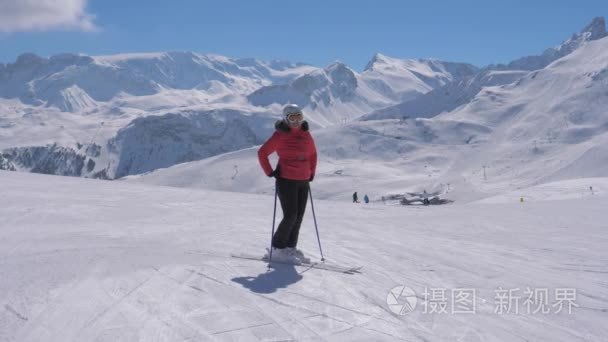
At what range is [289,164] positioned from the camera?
7.67 m

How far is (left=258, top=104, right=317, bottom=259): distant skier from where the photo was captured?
7633 mm

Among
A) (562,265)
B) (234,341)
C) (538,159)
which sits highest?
(538,159)

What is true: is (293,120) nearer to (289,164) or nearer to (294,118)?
(294,118)

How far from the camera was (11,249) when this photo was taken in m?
7.32

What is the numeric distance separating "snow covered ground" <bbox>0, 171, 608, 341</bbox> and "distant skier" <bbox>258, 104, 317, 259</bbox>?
59 cm

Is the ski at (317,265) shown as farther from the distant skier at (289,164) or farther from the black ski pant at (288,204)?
the black ski pant at (288,204)

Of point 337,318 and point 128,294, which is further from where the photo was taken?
point 128,294

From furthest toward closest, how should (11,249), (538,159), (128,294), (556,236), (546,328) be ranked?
(538,159), (556,236), (11,249), (128,294), (546,328)

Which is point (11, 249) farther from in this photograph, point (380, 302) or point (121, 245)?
point (380, 302)

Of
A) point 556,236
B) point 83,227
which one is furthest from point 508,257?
point 83,227

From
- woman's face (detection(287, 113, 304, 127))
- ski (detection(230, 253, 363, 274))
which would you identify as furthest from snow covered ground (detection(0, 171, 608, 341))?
woman's face (detection(287, 113, 304, 127))

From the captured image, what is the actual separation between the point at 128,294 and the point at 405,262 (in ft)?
14.3

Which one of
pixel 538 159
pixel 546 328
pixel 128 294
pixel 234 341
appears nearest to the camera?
pixel 234 341

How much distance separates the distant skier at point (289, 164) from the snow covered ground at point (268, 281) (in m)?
0.59
